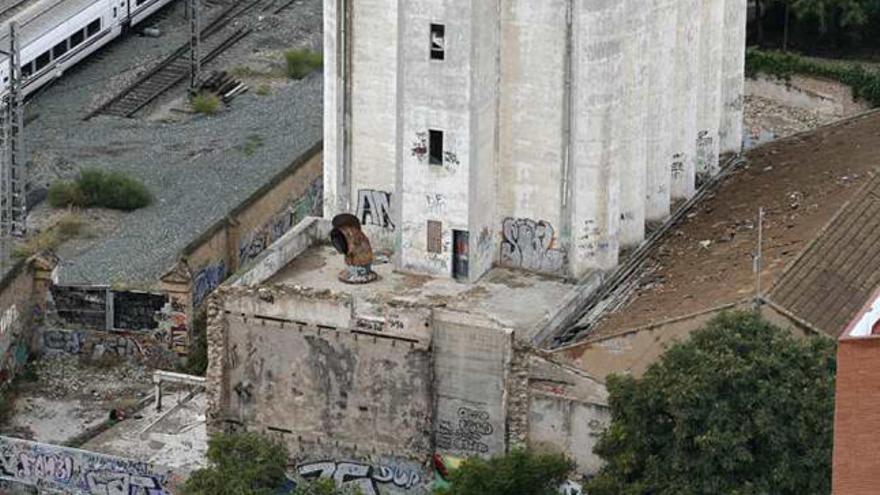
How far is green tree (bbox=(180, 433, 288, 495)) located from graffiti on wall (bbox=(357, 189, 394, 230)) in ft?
22.0

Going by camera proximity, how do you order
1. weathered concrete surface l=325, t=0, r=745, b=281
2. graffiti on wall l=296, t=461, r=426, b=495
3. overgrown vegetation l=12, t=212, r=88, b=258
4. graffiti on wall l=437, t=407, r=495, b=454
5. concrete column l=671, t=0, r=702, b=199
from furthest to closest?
overgrown vegetation l=12, t=212, r=88, b=258 → concrete column l=671, t=0, r=702, b=199 → weathered concrete surface l=325, t=0, r=745, b=281 → graffiti on wall l=296, t=461, r=426, b=495 → graffiti on wall l=437, t=407, r=495, b=454

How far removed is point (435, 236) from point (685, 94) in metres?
8.24

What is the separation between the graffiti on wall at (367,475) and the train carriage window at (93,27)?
3444 centimetres

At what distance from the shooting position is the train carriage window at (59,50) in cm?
8968

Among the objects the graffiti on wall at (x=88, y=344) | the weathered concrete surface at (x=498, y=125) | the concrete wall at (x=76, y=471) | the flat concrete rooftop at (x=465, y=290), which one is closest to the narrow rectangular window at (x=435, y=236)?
the weathered concrete surface at (x=498, y=125)

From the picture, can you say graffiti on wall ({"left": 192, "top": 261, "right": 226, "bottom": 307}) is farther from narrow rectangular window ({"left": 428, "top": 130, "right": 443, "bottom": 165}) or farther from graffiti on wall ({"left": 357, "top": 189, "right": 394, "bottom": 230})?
narrow rectangular window ({"left": 428, "top": 130, "right": 443, "bottom": 165})

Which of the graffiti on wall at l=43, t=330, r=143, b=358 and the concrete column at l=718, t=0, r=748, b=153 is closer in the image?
the graffiti on wall at l=43, t=330, r=143, b=358

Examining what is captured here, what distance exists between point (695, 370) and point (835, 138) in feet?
67.8

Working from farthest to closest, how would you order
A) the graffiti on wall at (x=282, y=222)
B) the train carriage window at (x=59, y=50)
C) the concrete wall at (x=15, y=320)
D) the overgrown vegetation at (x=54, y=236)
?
the train carriage window at (x=59, y=50), the overgrown vegetation at (x=54, y=236), the graffiti on wall at (x=282, y=222), the concrete wall at (x=15, y=320)

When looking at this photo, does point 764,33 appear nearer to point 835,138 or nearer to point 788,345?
Answer: point 835,138

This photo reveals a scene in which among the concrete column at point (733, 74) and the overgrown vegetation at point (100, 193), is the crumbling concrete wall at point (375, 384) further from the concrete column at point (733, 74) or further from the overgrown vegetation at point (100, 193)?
the overgrown vegetation at point (100, 193)

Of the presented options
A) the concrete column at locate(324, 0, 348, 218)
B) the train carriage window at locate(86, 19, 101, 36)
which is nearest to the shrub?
the train carriage window at locate(86, 19, 101, 36)

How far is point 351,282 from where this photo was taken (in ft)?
205

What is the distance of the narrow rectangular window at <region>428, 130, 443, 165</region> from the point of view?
201 feet
